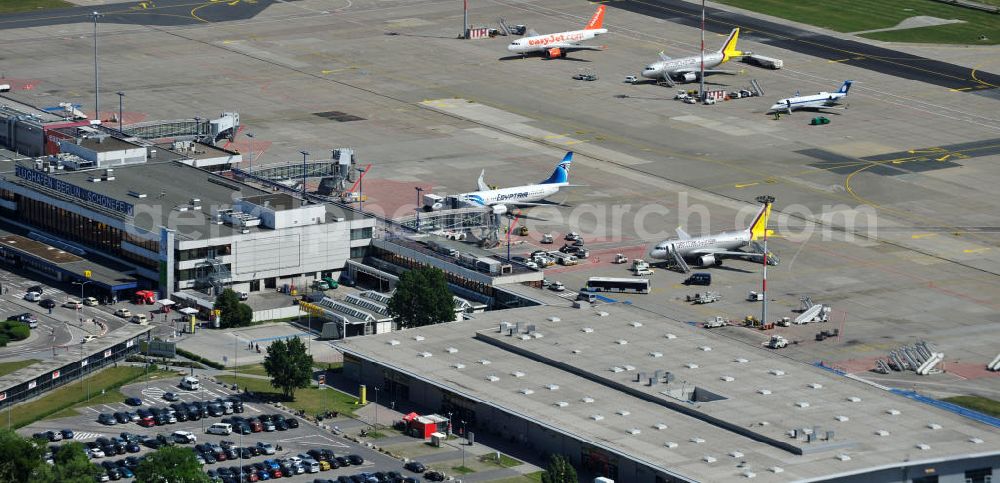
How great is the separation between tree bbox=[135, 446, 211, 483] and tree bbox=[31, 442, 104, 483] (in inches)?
165

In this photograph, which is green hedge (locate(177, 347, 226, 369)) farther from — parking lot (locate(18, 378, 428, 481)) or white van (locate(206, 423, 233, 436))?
white van (locate(206, 423, 233, 436))

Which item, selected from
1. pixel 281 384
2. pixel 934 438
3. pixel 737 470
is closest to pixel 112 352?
pixel 281 384

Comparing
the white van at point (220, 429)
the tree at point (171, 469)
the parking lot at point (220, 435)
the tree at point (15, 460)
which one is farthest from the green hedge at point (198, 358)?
the tree at point (15, 460)

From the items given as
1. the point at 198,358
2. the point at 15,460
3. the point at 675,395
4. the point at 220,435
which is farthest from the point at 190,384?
the point at 675,395

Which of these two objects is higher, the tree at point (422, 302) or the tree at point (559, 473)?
the tree at point (559, 473)

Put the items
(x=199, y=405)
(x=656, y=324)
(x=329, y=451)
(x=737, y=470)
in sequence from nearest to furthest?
(x=737, y=470) → (x=329, y=451) → (x=199, y=405) → (x=656, y=324)

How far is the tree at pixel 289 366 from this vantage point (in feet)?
589

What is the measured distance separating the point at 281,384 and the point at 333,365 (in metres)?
14.0

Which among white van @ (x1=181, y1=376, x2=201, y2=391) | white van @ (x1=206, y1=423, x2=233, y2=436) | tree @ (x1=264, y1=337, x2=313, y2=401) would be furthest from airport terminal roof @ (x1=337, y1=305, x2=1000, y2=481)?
white van @ (x1=206, y1=423, x2=233, y2=436)

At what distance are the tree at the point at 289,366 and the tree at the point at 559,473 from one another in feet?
122

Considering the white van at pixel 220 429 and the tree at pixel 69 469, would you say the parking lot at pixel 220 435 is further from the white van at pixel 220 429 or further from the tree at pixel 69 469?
the tree at pixel 69 469

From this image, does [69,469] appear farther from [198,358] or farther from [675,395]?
[675,395]

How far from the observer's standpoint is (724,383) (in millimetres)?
172375

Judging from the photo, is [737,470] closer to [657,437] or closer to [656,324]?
[657,437]
